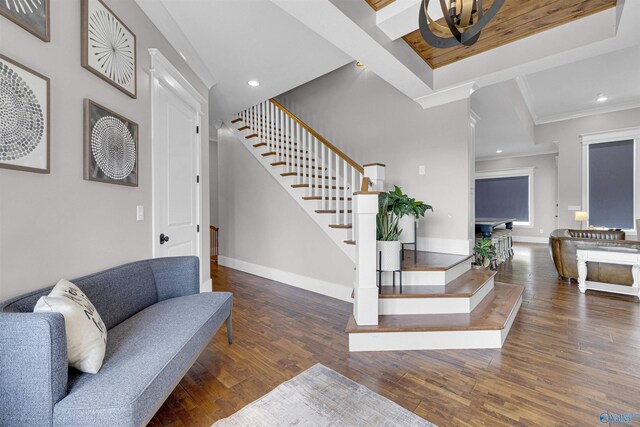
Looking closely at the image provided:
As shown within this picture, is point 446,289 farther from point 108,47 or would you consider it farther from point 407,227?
point 108,47

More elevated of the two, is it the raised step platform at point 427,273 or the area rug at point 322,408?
the raised step platform at point 427,273

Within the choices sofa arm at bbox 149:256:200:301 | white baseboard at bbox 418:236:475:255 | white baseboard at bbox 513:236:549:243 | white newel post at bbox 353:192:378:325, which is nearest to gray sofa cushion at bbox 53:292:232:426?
sofa arm at bbox 149:256:200:301

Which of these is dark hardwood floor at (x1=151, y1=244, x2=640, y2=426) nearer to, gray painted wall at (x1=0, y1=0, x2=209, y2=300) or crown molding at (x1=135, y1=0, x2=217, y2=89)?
gray painted wall at (x1=0, y1=0, x2=209, y2=300)

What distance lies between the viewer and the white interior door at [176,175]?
2.54 m

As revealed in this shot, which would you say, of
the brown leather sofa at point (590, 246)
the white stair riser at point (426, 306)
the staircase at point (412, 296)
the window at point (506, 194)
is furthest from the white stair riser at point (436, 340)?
the window at point (506, 194)

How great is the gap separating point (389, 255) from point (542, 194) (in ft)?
27.9

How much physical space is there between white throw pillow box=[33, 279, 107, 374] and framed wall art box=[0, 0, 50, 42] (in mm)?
1293

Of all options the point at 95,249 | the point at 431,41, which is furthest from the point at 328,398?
the point at 431,41

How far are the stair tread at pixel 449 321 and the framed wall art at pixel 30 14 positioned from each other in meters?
2.68

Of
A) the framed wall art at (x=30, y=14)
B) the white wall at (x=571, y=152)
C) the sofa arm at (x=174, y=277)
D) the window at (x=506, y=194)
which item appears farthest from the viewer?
the window at (x=506, y=194)

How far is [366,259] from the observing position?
2.39m

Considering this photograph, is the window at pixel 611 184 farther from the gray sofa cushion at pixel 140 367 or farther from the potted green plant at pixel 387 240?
the gray sofa cushion at pixel 140 367

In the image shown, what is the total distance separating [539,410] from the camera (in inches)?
63.5

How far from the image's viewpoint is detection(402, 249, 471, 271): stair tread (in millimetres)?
2875
